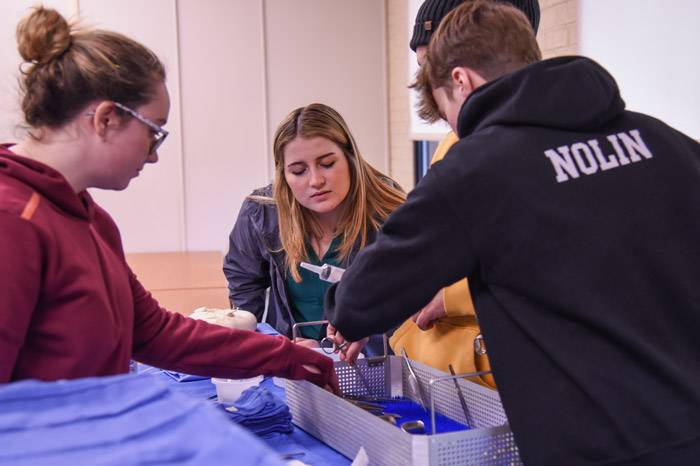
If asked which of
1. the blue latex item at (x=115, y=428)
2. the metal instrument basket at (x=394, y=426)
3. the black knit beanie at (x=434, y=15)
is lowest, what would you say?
the metal instrument basket at (x=394, y=426)

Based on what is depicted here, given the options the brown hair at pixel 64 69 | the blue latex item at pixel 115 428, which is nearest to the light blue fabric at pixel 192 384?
the brown hair at pixel 64 69

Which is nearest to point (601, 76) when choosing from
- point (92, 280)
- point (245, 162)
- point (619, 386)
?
point (619, 386)

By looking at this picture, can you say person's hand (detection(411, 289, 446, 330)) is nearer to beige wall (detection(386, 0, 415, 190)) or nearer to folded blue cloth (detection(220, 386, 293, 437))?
folded blue cloth (detection(220, 386, 293, 437))

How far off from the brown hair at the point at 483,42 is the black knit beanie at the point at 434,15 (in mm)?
453

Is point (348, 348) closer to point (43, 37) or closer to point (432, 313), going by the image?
point (432, 313)

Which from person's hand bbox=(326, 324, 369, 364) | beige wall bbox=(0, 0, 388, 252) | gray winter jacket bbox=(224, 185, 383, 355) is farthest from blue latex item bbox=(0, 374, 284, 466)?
beige wall bbox=(0, 0, 388, 252)

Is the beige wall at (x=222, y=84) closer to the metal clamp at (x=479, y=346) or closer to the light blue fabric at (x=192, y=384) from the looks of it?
the light blue fabric at (x=192, y=384)

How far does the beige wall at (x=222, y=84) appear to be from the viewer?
4871mm

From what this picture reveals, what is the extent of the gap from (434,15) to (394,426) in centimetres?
97

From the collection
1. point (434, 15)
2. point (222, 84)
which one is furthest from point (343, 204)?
point (222, 84)

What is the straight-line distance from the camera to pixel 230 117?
5066mm

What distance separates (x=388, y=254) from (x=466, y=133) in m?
0.22

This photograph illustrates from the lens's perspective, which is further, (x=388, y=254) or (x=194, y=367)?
(x=194, y=367)

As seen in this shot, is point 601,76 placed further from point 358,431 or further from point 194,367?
point 194,367
